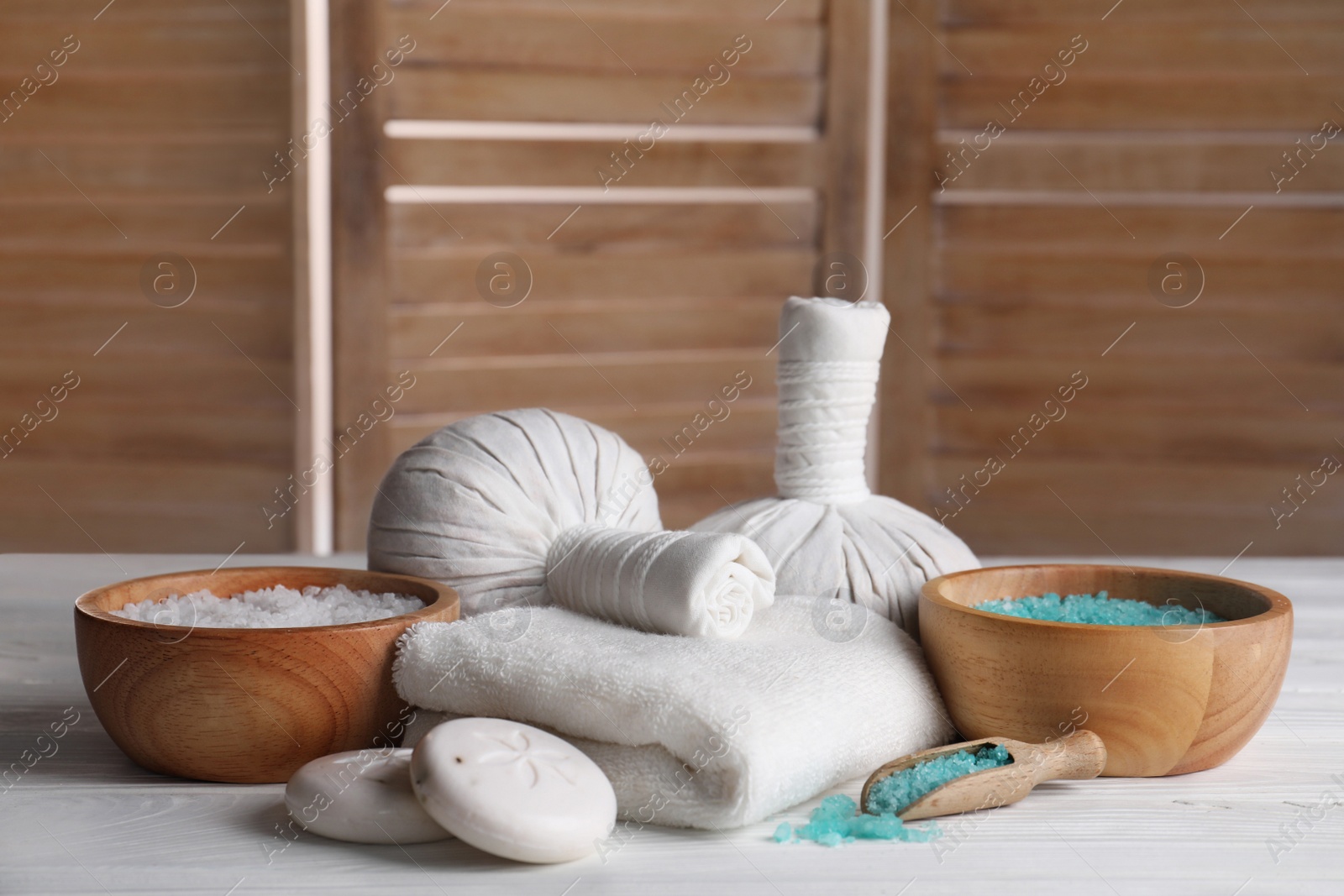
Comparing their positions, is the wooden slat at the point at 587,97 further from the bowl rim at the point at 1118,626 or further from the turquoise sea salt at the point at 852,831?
the turquoise sea salt at the point at 852,831

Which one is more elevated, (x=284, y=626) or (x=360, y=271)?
(x=360, y=271)

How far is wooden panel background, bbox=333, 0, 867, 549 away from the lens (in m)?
2.05

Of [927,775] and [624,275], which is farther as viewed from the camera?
[624,275]

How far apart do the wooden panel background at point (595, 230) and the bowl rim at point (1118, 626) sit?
1.35m

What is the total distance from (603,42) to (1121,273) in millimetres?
964

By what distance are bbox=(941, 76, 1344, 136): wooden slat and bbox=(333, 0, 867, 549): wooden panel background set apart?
0.21 meters

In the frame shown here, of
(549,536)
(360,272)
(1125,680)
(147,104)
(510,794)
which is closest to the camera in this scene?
(510,794)

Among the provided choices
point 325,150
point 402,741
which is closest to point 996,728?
point 402,741

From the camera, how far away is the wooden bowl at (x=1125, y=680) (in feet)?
2.29

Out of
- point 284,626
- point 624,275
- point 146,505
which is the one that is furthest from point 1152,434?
point 284,626

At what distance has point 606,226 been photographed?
2.16m

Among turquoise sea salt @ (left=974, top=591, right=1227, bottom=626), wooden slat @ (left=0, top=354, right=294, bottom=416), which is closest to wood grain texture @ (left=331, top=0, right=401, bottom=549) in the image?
wooden slat @ (left=0, top=354, right=294, bottom=416)

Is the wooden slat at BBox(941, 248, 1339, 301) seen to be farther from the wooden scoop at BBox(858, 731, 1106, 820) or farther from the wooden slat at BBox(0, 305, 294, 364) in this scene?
the wooden scoop at BBox(858, 731, 1106, 820)

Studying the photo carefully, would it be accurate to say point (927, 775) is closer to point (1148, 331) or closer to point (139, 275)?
point (1148, 331)
